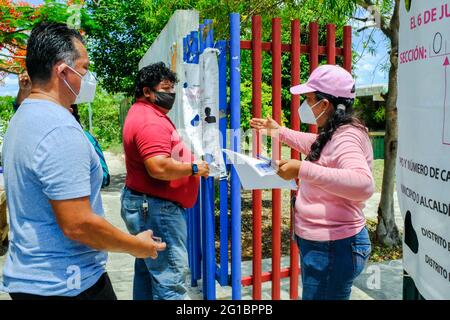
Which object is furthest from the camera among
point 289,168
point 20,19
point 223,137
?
point 20,19

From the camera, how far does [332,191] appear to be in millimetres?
1812

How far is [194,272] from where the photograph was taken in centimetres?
377

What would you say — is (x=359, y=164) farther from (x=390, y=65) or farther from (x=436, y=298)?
(x=390, y=65)

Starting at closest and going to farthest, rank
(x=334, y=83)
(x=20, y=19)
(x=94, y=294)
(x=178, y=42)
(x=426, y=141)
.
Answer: (x=426, y=141)
(x=94, y=294)
(x=334, y=83)
(x=178, y=42)
(x=20, y=19)

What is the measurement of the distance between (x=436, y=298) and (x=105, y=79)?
9.32 metres

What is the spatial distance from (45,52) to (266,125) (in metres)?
1.51

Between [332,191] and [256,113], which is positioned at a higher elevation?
[256,113]

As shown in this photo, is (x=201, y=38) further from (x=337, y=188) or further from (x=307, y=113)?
(x=337, y=188)

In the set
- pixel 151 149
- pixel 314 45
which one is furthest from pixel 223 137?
pixel 314 45

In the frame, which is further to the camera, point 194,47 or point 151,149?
point 194,47

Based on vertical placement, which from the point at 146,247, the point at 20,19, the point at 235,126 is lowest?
the point at 146,247

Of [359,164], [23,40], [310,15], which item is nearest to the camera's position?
[359,164]

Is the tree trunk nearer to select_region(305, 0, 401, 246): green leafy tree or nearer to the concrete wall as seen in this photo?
select_region(305, 0, 401, 246): green leafy tree
